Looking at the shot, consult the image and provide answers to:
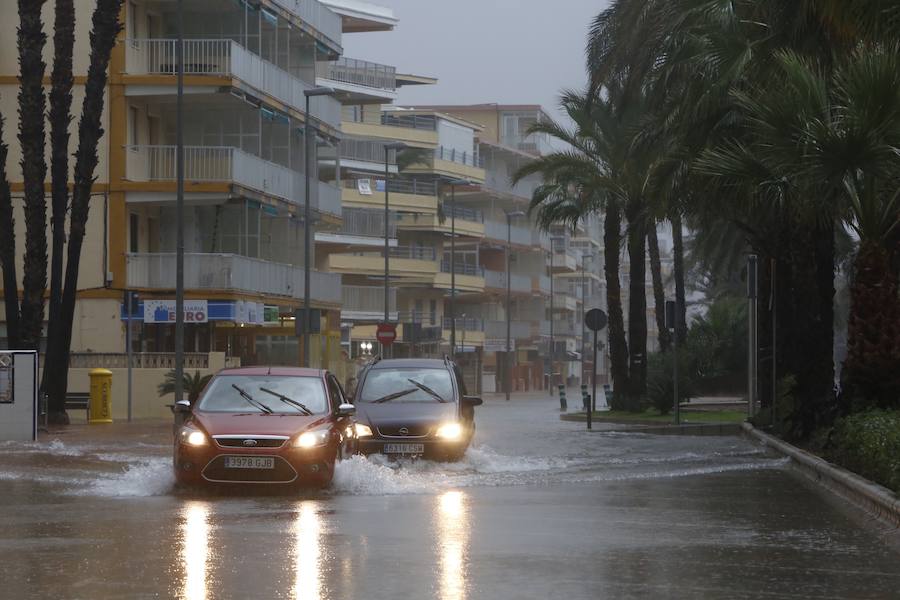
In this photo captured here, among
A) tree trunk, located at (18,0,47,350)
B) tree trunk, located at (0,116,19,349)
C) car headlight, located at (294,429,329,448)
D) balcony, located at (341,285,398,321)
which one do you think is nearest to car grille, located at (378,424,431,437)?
car headlight, located at (294,429,329,448)

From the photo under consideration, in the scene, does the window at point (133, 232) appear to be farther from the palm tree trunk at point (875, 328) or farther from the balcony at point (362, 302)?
the balcony at point (362, 302)

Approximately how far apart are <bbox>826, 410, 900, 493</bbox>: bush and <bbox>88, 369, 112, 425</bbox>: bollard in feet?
72.0

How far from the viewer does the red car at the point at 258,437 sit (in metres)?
18.2

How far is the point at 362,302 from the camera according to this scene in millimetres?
92812

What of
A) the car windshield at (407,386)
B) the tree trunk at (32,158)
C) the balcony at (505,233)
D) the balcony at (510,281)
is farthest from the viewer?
the balcony at (505,233)

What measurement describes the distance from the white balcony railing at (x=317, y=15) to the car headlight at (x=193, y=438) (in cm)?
3632

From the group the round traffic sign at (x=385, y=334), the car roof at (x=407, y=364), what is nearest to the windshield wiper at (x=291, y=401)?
the car roof at (x=407, y=364)

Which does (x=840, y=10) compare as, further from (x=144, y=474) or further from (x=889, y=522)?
(x=144, y=474)

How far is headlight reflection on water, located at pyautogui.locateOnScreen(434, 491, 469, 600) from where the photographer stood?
34.7 feet

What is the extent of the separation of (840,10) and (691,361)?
A: 32.8m

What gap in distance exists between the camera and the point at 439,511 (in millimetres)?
16281

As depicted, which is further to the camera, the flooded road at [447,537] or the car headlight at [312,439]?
the car headlight at [312,439]

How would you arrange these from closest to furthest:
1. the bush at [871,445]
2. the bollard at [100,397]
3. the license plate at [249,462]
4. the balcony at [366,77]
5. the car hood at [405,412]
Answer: the bush at [871,445] < the license plate at [249,462] < the car hood at [405,412] < the bollard at [100,397] < the balcony at [366,77]

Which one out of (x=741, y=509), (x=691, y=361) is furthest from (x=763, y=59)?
(x=691, y=361)
